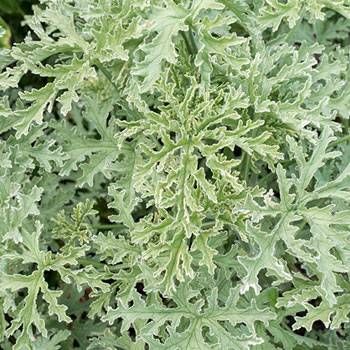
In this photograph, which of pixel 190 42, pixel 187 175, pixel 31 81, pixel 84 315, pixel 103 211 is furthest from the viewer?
pixel 31 81

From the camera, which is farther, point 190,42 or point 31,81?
point 31,81

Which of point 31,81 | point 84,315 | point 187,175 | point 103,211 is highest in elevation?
point 187,175

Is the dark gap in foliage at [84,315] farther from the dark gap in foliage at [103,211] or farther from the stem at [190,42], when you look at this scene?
the stem at [190,42]

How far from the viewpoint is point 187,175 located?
1847 millimetres

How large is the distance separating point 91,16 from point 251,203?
2.04 ft

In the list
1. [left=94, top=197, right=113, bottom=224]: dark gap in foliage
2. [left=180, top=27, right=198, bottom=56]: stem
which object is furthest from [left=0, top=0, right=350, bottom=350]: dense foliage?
[left=94, top=197, right=113, bottom=224]: dark gap in foliage

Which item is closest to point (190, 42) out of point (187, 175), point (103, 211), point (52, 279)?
point (187, 175)

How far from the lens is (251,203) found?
6.24 ft

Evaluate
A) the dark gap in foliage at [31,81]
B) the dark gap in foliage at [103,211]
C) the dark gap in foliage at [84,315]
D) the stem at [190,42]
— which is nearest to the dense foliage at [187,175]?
the stem at [190,42]

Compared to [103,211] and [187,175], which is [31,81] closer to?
[103,211]

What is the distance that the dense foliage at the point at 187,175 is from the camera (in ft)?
6.17

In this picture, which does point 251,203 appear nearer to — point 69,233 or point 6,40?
point 69,233

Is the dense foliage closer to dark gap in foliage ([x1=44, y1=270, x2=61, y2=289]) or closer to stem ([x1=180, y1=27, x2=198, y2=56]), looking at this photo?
stem ([x1=180, y1=27, x2=198, y2=56])

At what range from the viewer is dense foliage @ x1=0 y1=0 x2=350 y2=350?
6.17 feet
